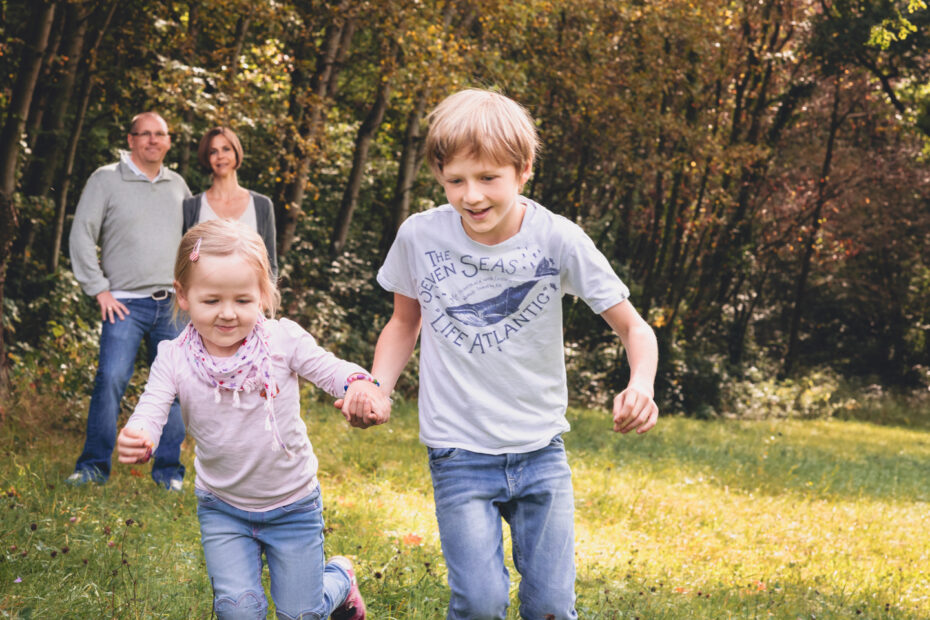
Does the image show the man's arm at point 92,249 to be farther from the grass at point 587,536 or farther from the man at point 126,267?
the grass at point 587,536

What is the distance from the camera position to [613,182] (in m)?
21.4

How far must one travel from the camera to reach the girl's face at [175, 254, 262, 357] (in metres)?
3.04

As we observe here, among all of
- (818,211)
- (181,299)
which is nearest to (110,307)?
(181,299)

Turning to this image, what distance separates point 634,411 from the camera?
2732 mm

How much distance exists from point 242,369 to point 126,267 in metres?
3.16

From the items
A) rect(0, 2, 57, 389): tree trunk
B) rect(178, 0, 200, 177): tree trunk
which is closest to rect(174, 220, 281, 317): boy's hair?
rect(0, 2, 57, 389): tree trunk

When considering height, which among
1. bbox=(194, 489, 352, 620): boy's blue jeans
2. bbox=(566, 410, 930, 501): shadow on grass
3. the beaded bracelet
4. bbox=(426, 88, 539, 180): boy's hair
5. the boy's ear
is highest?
bbox=(426, 88, 539, 180): boy's hair

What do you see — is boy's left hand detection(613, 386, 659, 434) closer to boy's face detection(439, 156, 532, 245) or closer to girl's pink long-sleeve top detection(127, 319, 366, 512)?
boy's face detection(439, 156, 532, 245)

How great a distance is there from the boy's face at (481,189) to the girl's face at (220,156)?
3.23 metres

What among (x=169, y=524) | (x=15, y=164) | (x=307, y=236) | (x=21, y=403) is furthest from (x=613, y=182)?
(x=169, y=524)

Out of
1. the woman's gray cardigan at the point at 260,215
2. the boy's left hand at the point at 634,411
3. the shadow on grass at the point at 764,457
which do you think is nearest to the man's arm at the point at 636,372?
the boy's left hand at the point at 634,411

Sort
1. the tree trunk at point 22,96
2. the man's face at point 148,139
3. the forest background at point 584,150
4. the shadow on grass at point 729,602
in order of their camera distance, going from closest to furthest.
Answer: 1. the shadow on grass at point 729,602
2. the man's face at point 148,139
3. the tree trunk at point 22,96
4. the forest background at point 584,150

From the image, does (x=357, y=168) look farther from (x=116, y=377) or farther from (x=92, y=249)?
(x=116, y=377)

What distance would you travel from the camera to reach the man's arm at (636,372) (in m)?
2.74
